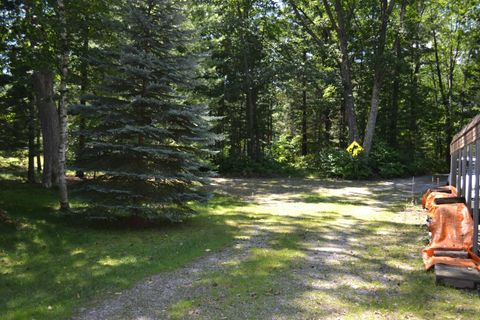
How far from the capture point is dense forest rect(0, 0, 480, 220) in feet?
30.7

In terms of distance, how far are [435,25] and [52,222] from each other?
2681 centimetres

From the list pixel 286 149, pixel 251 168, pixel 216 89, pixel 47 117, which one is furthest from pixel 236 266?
pixel 286 149

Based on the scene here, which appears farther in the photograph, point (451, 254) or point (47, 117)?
point (47, 117)

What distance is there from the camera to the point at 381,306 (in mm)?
5062

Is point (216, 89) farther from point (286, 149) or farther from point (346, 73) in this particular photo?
point (286, 149)

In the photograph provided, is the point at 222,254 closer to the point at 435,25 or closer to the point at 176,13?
the point at 176,13

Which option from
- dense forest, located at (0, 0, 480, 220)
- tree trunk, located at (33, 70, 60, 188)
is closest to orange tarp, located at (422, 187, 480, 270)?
dense forest, located at (0, 0, 480, 220)

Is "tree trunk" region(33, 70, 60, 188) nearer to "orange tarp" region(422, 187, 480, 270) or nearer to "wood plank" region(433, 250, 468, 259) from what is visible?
"orange tarp" region(422, 187, 480, 270)

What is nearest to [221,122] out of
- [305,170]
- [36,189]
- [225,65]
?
[225,65]

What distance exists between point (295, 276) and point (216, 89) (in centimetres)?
1870

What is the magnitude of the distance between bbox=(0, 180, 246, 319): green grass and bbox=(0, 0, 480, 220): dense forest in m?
0.73

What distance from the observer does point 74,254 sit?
24.9 ft

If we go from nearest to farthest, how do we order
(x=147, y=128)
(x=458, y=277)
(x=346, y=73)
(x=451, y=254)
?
(x=458, y=277)
(x=451, y=254)
(x=147, y=128)
(x=346, y=73)

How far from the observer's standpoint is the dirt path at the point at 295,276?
4969 mm
